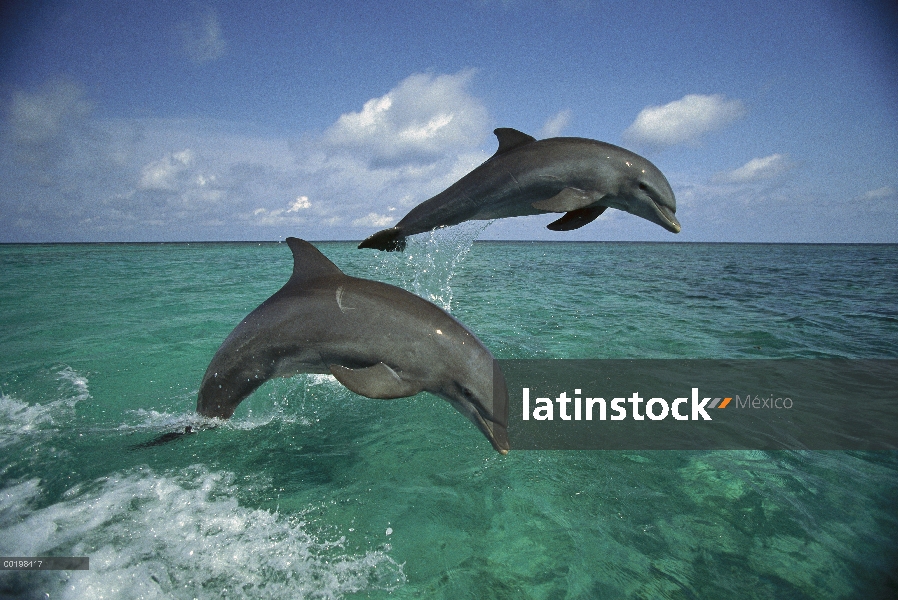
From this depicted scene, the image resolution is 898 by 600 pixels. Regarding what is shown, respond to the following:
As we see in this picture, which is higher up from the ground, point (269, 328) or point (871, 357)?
point (269, 328)

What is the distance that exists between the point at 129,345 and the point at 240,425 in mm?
5860

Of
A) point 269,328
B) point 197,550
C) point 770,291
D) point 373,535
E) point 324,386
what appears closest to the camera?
point 197,550

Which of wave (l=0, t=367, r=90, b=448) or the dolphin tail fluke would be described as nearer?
the dolphin tail fluke

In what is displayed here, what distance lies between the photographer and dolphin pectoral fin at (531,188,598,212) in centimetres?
502

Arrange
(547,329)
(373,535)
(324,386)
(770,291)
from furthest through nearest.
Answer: (770,291)
(547,329)
(324,386)
(373,535)

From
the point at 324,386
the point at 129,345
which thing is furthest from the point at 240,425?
the point at 129,345

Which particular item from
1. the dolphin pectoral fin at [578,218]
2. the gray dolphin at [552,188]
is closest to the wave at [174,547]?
the gray dolphin at [552,188]

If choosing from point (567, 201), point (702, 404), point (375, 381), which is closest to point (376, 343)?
point (375, 381)

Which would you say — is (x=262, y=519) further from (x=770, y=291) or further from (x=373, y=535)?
(x=770, y=291)

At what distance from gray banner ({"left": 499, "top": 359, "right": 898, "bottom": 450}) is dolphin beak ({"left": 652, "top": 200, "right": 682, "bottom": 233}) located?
2672mm

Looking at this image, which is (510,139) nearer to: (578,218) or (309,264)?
(578,218)

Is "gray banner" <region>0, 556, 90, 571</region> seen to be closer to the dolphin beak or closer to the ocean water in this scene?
the ocean water

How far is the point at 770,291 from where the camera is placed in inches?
824

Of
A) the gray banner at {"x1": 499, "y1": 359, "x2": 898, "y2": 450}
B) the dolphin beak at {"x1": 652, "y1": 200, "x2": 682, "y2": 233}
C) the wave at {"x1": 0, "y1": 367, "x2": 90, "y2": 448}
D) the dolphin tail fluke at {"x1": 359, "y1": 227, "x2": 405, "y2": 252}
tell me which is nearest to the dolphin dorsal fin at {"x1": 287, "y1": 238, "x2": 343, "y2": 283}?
the dolphin tail fluke at {"x1": 359, "y1": 227, "x2": 405, "y2": 252}
